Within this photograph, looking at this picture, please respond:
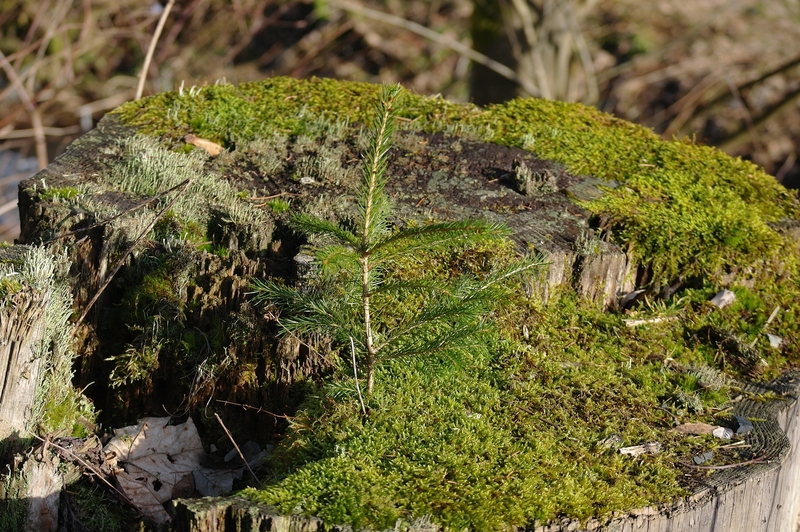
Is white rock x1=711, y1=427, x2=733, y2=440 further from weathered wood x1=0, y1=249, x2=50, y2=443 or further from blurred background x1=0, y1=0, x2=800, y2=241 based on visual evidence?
blurred background x1=0, y1=0, x2=800, y2=241

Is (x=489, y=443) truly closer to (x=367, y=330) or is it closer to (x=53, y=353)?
(x=367, y=330)

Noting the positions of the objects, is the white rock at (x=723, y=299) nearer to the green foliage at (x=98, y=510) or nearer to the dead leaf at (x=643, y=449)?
the dead leaf at (x=643, y=449)

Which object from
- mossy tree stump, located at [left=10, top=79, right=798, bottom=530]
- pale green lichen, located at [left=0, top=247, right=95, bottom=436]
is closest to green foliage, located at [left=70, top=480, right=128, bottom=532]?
pale green lichen, located at [left=0, top=247, right=95, bottom=436]

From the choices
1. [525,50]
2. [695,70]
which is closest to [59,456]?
[525,50]

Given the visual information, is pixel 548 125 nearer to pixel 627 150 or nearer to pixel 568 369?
pixel 627 150

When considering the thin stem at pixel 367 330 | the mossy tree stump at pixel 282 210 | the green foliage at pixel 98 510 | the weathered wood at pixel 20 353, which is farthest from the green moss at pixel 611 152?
the green foliage at pixel 98 510

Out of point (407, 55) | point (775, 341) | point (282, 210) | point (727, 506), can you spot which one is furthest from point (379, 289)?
point (407, 55)

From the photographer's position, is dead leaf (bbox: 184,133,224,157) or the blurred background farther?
the blurred background
